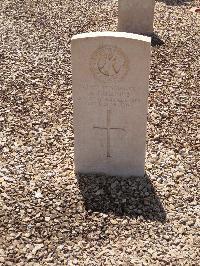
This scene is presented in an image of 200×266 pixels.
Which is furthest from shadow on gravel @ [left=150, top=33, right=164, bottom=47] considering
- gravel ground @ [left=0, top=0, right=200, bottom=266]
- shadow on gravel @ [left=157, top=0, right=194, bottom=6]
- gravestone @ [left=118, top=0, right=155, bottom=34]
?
shadow on gravel @ [left=157, top=0, right=194, bottom=6]

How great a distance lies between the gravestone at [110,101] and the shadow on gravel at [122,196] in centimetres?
15

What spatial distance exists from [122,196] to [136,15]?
4.80 meters

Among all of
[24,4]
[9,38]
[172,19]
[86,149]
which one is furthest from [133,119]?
[24,4]

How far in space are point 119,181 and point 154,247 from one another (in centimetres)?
101

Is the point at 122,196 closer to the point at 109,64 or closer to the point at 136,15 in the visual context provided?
the point at 109,64

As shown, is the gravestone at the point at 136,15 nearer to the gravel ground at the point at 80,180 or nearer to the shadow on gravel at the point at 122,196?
the gravel ground at the point at 80,180

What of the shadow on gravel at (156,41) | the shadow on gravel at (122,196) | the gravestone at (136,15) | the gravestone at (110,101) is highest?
the gravestone at (136,15)

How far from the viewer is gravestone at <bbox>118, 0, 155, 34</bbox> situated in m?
8.41

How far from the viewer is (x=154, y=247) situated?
4211 millimetres

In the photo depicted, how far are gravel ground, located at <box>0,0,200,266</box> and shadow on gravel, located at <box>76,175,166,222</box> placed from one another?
0.01 m

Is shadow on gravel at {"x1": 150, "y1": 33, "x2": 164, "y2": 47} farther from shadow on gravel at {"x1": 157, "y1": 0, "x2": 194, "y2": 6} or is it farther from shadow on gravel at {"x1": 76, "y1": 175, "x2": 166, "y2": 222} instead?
shadow on gravel at {"x1": 76, "y1": 175, "x2": 166, "y2": 222}

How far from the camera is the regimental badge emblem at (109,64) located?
14.3 feet

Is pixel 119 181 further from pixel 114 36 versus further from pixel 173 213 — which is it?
pixel 114 36

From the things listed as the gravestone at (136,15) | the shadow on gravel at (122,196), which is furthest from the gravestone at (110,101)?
the gravestone at (136,15)
